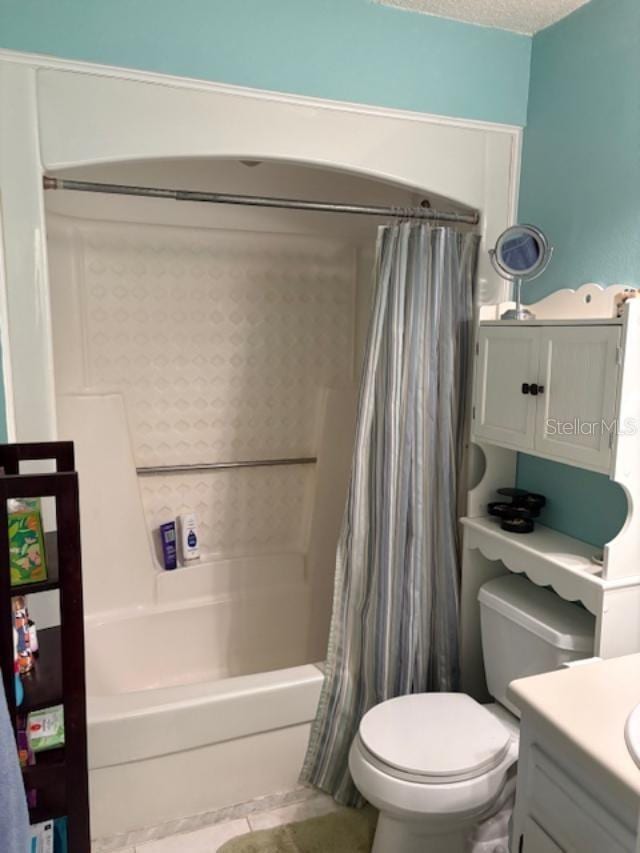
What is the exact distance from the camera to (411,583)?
210 cm

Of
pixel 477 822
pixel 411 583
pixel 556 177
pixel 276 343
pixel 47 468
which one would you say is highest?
pixel 556 177

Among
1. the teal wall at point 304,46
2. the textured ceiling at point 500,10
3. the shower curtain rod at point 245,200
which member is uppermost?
the textured ceiling at point 500,10

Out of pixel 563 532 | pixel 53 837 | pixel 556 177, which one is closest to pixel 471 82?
pixel 556 177

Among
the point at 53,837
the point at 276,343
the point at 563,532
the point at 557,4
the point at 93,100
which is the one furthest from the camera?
the point at 276,343

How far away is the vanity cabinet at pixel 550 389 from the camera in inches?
63.2

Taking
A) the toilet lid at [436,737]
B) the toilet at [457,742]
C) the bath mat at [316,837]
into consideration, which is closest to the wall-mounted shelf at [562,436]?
the toilet at [457,742]

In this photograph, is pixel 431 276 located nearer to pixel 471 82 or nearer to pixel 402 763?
pixel 471 82

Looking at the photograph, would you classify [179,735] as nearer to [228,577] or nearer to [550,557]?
[228,577]

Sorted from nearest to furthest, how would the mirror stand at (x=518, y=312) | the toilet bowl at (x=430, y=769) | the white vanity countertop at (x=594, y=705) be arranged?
the white vanity countertop at (x=594, y=705), the toilet bowl at (x=430, y=769), the mirror stand at (x=518, y=312)

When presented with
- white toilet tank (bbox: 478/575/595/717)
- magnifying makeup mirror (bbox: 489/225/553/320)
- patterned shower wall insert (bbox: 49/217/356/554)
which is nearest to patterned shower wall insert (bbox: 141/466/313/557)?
patterned shower wall insert (bbox: 49/217/356/554)

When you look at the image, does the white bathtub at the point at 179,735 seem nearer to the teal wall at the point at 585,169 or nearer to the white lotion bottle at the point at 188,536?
the white lotion bottle at the point at 188,536

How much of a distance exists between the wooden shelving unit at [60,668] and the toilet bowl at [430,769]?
28.2 inches

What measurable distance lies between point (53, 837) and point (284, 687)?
2.45 feet

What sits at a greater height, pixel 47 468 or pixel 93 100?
pixel 93 100
